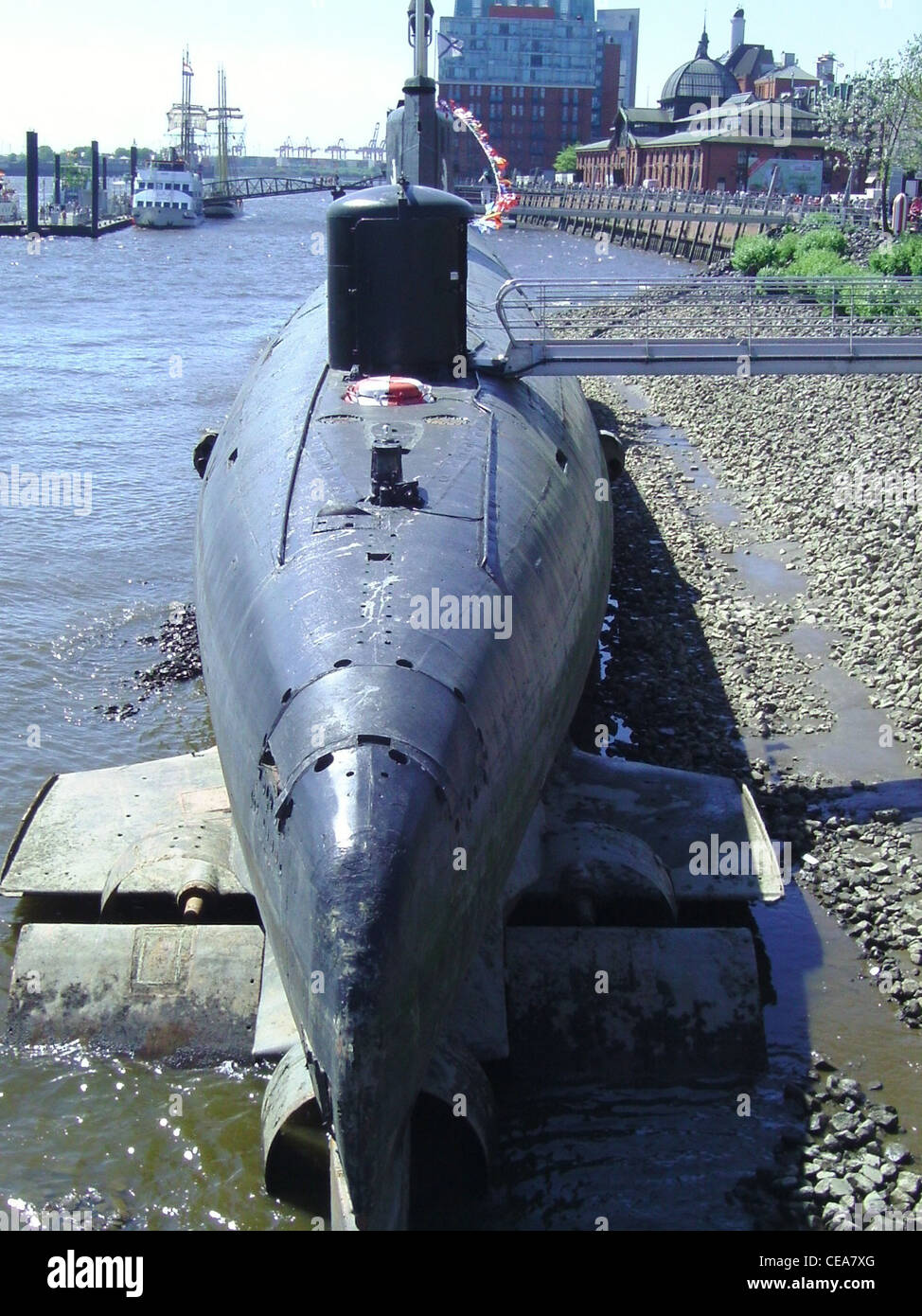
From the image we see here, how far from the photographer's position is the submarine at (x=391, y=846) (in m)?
6.91

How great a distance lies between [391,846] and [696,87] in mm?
152349

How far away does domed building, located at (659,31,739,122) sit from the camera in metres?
141

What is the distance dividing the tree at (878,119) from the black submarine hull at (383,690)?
58.9m

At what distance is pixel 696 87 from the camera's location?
468 ft

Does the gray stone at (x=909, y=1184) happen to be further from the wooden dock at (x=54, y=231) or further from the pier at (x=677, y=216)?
the wooden dock at (x=54, y=231)
